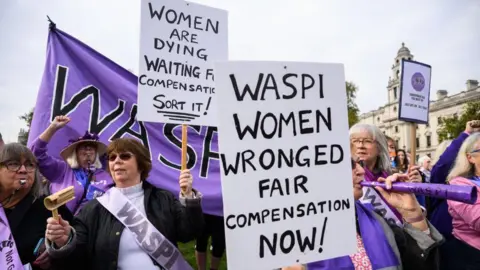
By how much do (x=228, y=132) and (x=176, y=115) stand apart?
5.17 feet

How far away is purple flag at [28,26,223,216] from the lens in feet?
12.4

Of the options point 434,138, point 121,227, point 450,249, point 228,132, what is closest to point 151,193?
point 121,227

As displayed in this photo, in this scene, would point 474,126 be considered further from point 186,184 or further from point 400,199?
point 186,184

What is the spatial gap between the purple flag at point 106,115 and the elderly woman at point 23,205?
1155 millimetres

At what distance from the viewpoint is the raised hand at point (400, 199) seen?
2092mm

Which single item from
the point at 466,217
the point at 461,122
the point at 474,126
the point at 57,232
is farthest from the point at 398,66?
the point at 57,232

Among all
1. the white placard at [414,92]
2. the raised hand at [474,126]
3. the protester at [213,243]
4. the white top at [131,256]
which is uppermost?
the white placard at [414,92]

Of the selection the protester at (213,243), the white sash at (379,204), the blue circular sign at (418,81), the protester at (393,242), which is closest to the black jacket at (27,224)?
the protester at (393,242)

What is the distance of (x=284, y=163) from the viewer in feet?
5.73

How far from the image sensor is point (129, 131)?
4.13 meters

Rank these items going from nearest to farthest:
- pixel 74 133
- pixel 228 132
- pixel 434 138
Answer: pixel 228 132
pixel 74 133
pixel 434 138

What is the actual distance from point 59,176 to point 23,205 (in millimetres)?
812

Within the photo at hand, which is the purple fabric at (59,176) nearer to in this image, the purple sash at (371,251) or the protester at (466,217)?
the purple sash at (371,251)

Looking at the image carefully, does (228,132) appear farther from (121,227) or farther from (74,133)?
(74,133)
